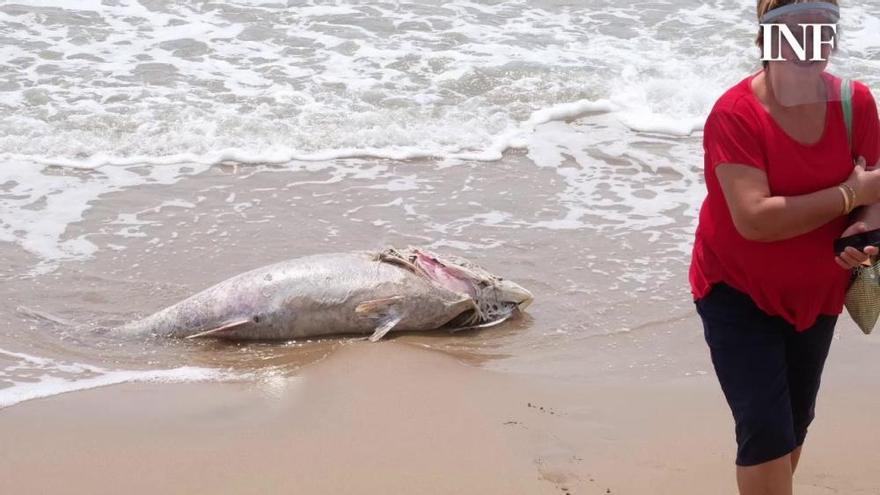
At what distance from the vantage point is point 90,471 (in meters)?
3.91

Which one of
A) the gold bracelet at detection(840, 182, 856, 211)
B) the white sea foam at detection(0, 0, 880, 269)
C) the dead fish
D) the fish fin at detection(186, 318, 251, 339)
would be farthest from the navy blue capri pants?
the white sea foam at detection(0, 0, 880, 269)

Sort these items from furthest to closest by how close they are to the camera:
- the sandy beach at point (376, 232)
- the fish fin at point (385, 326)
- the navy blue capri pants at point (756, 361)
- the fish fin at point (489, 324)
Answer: the fish fin at point (489, 324) → the fish fin at point (385, 326) → the sandy beach at point (376, 232) → the navy blue capri pants at point (756, 361)

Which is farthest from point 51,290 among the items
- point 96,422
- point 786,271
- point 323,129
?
point 786,271

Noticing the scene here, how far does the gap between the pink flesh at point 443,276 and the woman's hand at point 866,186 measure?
3.09 m

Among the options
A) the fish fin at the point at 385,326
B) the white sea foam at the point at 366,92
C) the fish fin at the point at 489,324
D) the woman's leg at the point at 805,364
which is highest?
the woman's leg at the point at 805,364

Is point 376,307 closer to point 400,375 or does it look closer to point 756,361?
point 400,375

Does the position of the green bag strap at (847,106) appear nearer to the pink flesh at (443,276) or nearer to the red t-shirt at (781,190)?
the red t-shirt at (781,190)

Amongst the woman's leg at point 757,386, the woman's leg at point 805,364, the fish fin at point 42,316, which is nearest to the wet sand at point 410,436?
the woman's leg at point 805,364

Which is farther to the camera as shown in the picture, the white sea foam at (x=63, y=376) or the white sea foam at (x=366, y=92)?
the white sea foam at (x=366, y=92)

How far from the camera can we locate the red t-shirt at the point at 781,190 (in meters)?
2.76

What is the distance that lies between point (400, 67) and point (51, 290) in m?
4.99

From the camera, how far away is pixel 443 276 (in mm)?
5824

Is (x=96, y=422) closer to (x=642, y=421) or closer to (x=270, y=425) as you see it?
(x=270, y=425)

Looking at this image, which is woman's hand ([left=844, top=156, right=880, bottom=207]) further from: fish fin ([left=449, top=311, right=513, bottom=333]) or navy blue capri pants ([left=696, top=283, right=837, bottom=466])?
fish fin ([left=449, top=311, right=513, bottom=333])
